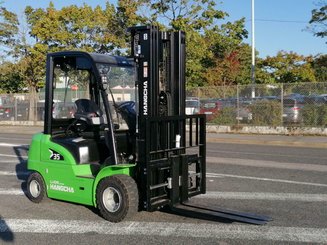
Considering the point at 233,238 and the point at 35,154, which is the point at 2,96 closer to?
the point at 35,154

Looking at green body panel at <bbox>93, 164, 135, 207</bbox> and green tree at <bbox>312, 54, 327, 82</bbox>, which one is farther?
green tree at <bbox>312, 54, 327, 82</bbox>

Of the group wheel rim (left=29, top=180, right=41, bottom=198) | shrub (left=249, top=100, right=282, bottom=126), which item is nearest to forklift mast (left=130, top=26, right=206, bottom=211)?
wheel rim (left=29, top=180, right=41, bottom=198)

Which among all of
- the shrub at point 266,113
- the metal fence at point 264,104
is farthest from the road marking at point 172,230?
the shrub at point 266,113

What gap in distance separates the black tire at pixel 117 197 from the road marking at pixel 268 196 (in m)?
1.97

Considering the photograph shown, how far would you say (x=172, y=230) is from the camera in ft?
18.8

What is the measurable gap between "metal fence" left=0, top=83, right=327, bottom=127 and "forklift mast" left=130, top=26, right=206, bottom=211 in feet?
46.4

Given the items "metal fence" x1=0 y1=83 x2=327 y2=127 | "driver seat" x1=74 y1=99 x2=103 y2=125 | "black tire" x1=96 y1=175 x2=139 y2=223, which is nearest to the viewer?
"black tire" x1=96 y1=175 x2=139 y2=223

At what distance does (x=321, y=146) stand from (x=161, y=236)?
13.5m

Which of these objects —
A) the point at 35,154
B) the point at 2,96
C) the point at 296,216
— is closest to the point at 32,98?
the point at 2,96

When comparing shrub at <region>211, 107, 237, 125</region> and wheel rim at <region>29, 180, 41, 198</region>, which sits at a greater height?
shrub at <region>211, 107, 237, 125</region>

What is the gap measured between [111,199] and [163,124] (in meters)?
1.23

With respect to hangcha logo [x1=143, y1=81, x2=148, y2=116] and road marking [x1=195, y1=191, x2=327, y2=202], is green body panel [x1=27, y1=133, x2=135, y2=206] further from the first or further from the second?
road marking [x1=195, y1=191, x2=327, y2=202]

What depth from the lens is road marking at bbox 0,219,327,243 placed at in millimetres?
5430

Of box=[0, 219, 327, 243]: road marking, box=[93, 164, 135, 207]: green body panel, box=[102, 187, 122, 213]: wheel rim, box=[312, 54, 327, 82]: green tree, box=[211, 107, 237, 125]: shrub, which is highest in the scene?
box=[312, 54, 327, 82]: green tree
